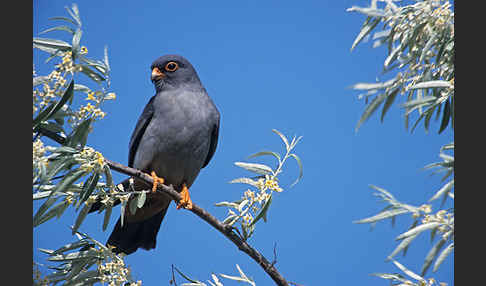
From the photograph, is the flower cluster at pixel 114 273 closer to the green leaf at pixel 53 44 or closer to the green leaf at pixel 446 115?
the green leaf at pixel 53 44

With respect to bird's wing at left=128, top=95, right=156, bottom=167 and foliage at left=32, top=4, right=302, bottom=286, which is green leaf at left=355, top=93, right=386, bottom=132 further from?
bird's wing at left=128, top=95, right=156, bottom=167

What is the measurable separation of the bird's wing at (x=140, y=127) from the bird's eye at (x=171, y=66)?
0.22 m

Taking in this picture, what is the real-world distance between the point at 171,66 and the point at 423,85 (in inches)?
64.8

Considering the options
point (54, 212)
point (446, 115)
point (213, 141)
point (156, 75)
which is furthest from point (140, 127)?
point (446, 115)

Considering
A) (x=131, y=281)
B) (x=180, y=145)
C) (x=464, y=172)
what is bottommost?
(x=131, y=281)

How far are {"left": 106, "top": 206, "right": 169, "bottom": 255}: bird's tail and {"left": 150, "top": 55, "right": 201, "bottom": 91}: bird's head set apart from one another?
75cm

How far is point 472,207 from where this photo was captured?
179cm

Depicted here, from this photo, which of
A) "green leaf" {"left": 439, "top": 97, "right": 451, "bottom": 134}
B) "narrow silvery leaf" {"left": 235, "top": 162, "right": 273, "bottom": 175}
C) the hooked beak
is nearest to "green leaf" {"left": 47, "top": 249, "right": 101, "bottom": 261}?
"narrow silvery leaf" {"left": 235, "top": 162, "right": 273, "bottom": 175}

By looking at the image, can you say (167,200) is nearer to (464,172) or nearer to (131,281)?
(131,281)

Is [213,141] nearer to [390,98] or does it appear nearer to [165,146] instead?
[165,146]

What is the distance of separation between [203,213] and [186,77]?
3.43 ft

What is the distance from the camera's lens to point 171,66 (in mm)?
2920

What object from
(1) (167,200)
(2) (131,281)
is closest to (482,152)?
(2) (131,281)

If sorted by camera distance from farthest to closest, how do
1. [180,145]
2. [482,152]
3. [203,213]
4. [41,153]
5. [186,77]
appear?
1. [186,77]
2. [180,145]
3. [203,213]
4. [482,152]
5. [41,153]
